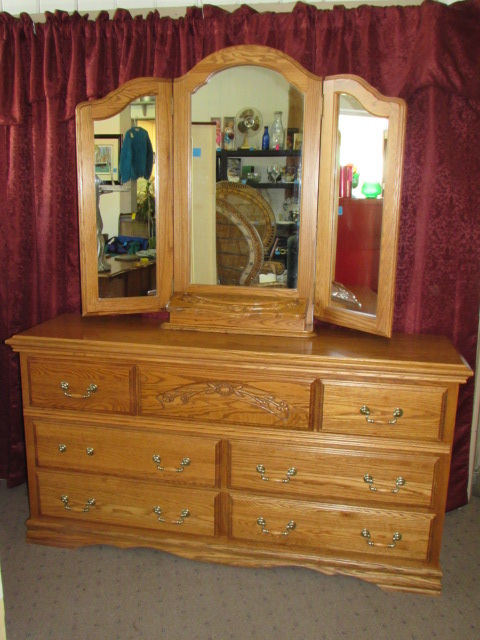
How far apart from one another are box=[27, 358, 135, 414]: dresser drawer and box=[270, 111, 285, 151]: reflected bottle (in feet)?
3.26

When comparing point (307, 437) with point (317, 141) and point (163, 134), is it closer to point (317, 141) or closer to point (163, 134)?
point (317, 141)

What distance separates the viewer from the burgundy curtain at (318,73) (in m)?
2.11

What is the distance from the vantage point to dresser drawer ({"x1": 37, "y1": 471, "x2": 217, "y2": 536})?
211cm

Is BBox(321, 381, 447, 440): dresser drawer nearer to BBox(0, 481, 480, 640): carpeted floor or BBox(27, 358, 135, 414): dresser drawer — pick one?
BBox(0, 481, 480, 640): carpeted floor

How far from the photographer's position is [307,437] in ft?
6.47

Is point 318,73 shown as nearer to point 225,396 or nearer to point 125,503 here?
point 225,396

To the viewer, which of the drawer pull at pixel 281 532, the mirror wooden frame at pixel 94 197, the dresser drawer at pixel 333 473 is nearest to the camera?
the dresser drawer at pixel 333 473

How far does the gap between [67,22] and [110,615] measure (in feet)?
7.56

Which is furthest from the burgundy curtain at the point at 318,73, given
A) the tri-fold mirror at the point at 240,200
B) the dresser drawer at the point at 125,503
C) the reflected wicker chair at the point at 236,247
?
the dresser drawer at the point at 125,503

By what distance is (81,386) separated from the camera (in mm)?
2100

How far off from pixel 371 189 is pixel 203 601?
5.25 feet

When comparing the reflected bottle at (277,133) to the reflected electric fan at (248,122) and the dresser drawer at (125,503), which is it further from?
the dresser drawer at (125,503)

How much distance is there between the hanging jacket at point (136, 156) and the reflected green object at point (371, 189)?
844 mm

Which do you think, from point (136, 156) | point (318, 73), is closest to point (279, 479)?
point (136, 156)
